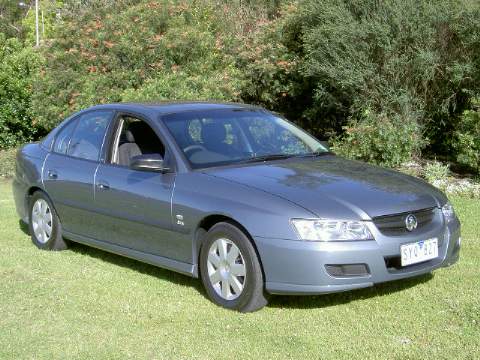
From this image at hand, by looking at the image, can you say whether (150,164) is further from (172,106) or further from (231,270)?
(231,270)

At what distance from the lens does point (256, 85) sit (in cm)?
1421

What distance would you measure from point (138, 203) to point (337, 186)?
5.38 feet

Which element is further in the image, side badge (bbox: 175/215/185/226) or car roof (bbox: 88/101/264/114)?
car roof (bbox: 88/101/264/114)

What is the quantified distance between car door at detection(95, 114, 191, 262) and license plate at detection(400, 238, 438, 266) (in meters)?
1.59

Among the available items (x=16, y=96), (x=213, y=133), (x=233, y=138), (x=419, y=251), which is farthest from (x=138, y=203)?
(x=16, y=96)

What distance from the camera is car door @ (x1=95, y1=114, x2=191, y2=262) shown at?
228 inches

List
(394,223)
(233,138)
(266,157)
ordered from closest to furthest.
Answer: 1. (394,223)
2. (266,157)
3. (233,138)

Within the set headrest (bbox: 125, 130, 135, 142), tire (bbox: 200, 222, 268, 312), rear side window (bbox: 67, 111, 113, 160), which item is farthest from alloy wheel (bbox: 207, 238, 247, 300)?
rear side window (bbox: 67, 111, 113, 160)

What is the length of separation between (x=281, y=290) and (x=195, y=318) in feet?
2.13

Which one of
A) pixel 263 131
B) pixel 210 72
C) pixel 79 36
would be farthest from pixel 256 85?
pixel 263 131

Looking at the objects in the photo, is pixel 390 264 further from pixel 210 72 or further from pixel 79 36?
pixel 79 36

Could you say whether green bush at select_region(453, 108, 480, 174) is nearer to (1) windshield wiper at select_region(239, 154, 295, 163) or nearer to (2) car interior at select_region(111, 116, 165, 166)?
(1) windshield wiper at select_region(239, 154, 295, 163)

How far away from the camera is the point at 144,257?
20.0 ft

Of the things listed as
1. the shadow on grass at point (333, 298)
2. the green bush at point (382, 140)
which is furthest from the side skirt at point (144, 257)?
the green bush at point (382, 140)
